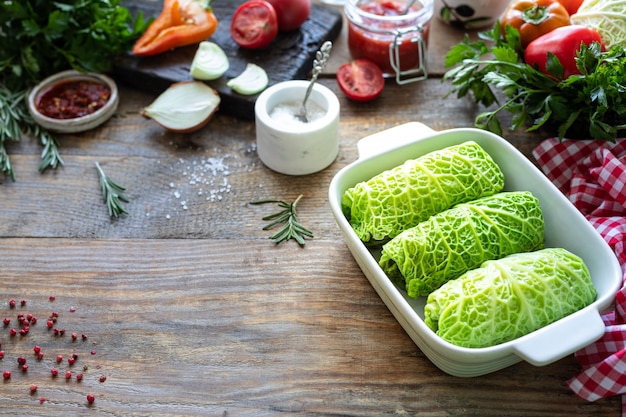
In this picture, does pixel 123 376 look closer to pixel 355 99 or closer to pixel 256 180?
pixel 256 180

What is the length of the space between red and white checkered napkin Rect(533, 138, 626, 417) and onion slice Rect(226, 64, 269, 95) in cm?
100

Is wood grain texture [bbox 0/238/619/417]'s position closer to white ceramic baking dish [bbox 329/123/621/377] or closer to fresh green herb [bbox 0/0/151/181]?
white ceramic baking dish [bbox 329/123/621/377]

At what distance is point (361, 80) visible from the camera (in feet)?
7.97

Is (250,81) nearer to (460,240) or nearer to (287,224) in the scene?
(287,224)

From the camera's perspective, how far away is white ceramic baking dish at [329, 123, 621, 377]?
1.42 meters

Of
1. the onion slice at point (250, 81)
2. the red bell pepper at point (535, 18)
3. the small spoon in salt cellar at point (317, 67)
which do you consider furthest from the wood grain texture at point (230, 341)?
the red bell pepper at point (535, 18)

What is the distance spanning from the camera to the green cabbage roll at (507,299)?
58.7 inches

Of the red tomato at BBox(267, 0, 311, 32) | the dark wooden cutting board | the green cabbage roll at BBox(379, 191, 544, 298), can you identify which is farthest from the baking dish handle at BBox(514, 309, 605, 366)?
the red tomato at BBox(267, 0, 311, 32)

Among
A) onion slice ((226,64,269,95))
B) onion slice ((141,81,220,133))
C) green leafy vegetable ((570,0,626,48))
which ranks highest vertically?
green leafy vegetable ((570,0,626,48))

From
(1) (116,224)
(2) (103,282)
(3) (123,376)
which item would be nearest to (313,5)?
(1) (116,224)

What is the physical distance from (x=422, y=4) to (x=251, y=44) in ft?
2.25

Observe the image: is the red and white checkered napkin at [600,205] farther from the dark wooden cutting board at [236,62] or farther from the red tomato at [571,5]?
the dark wooden cutting board at [236,62]

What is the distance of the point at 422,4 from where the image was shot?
248 cm

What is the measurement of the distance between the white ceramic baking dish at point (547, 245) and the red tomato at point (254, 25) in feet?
2.44
